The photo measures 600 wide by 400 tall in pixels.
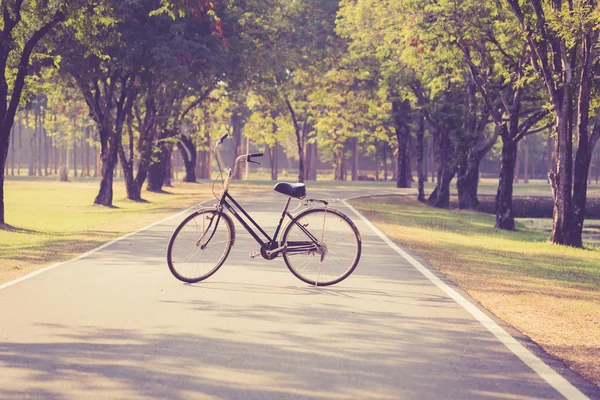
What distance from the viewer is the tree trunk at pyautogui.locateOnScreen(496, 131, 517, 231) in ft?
88.8

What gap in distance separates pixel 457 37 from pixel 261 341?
1800 cm

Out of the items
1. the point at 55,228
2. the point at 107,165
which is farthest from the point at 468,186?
the point at 55,228

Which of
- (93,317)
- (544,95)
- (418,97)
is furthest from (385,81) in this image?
(93,317)

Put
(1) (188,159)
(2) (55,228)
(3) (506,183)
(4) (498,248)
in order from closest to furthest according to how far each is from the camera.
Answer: (4) (498,248), (2) (55,228), (3) (506,183), (1) (188,159)

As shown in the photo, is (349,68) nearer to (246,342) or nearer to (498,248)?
(498,248)

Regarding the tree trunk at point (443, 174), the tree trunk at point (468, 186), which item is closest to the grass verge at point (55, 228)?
the tree trunk at point (443, 174)

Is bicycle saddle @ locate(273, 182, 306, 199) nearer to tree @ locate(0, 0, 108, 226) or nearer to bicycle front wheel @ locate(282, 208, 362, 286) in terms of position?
bicycle front wheel @ locate(282, 208, 362, 286)

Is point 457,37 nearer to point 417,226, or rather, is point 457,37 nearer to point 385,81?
point 417,226

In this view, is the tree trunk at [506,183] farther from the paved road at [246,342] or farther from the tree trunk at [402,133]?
the tree trunk at [402,133]

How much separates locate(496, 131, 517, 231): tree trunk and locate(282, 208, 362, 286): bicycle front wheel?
1626cm

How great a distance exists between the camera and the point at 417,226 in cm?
2625

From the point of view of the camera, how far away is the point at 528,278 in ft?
45.5

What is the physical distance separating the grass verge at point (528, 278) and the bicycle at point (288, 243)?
5.55 feet

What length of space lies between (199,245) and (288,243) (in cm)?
108
